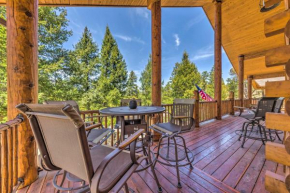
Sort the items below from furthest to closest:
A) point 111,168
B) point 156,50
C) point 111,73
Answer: point 111,73
point 156,50
point 111,168

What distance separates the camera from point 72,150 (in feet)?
2.79

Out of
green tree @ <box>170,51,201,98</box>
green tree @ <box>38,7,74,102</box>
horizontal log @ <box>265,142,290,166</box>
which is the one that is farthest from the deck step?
green tree @ <box>170,51,201,98</box>

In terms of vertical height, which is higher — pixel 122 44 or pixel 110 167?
pixel 122 44

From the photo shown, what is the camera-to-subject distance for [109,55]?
43.8ft

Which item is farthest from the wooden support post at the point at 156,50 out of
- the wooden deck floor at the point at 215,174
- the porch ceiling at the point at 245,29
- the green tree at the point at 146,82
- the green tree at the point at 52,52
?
the green tree at the point at 146,82

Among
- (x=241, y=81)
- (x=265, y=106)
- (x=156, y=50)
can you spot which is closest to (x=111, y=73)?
(x=156, y=50)

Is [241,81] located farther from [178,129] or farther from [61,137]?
[61,137]

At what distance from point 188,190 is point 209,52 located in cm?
2887

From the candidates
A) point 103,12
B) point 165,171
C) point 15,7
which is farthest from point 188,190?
point 103,12

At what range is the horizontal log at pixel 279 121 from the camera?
1030mm

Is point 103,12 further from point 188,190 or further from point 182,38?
point 188,190

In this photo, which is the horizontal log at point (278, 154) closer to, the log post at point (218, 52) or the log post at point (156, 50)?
the log post at point (156, 50)

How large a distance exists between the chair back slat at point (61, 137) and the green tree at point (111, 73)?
38.3 feet

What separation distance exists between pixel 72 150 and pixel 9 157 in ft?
4.43
